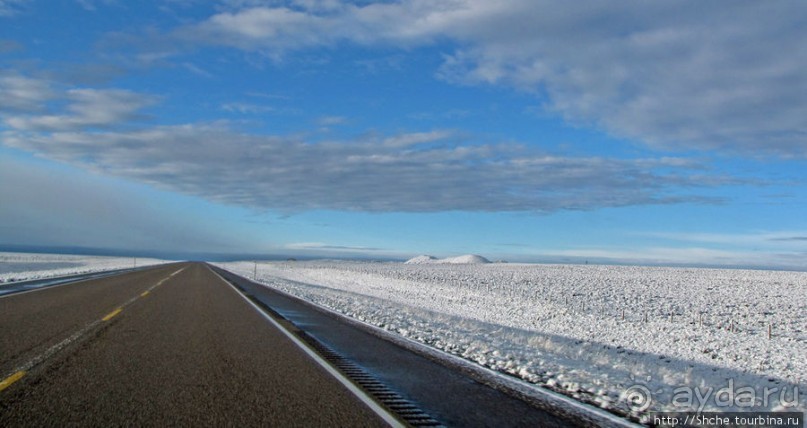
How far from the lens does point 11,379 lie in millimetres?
7121

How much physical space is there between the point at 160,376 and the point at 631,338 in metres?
16.6

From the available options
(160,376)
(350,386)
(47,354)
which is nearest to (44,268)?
(47,354)

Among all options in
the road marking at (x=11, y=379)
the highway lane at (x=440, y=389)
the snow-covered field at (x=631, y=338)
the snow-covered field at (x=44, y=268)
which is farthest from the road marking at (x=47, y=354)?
the snow-covered field at (x=44, y=268)

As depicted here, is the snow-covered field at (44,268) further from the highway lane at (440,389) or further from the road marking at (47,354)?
the highway lane at (440,389)

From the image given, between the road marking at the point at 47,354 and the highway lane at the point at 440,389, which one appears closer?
the highway lane at the point at 440,389

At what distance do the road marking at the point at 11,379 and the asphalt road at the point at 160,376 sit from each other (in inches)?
0.5

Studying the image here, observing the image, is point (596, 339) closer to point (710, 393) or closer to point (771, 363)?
point (771, 363)

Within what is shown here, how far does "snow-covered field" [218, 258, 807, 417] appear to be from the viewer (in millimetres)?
8359

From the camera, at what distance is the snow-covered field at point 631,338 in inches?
329

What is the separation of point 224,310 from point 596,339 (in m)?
12.6

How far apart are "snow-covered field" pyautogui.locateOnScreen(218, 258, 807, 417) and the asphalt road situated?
11.3 ft

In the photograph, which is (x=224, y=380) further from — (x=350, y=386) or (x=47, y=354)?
(x=47, y=354)

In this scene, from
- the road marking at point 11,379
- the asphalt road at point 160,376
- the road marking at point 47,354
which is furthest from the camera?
the road marking at point 47,354

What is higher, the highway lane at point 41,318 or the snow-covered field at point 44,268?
the highway lane at point 41,318
